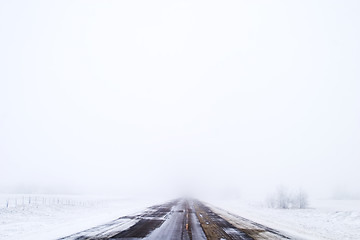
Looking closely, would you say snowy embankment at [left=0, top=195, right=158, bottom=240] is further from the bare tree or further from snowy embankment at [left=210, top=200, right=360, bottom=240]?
the bare tree

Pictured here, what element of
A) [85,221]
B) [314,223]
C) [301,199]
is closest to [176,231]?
[85,221]

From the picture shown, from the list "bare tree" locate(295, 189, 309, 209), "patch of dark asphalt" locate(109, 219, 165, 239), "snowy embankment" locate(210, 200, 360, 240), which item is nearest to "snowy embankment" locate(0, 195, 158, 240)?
"patch of dark asphalt" locate(109, 219, 165, 239)

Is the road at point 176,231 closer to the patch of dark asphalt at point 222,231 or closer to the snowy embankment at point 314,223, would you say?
the patch of dark asphalt at point 222,231

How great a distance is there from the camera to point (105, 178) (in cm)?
16462

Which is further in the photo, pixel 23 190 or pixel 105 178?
pixel 105 178

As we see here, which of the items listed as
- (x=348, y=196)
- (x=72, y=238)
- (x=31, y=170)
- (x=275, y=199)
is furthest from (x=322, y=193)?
(x=31, y=170)

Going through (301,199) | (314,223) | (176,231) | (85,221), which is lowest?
(314,223)

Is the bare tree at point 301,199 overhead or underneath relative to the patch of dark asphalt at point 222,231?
underneath

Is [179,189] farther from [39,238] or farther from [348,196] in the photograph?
[39,238]

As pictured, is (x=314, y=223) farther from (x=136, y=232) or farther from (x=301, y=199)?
(x=301, y=199)

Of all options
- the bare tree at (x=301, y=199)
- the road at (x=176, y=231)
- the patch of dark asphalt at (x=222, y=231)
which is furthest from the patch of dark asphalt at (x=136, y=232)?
the bare tree at (x=301, y=199)

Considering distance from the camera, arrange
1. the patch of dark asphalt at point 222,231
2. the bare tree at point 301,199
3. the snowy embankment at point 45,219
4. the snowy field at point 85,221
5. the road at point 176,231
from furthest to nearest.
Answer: the bare tree at point 301,199
the snowy field at point 85,221
the snowy embankment at point 45,219
the patch of dark asphalt at point 222,231
the road at point 176,231

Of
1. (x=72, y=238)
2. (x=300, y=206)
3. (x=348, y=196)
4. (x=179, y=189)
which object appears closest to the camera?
(x=72, y=238)

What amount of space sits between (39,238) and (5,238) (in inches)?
59.3
